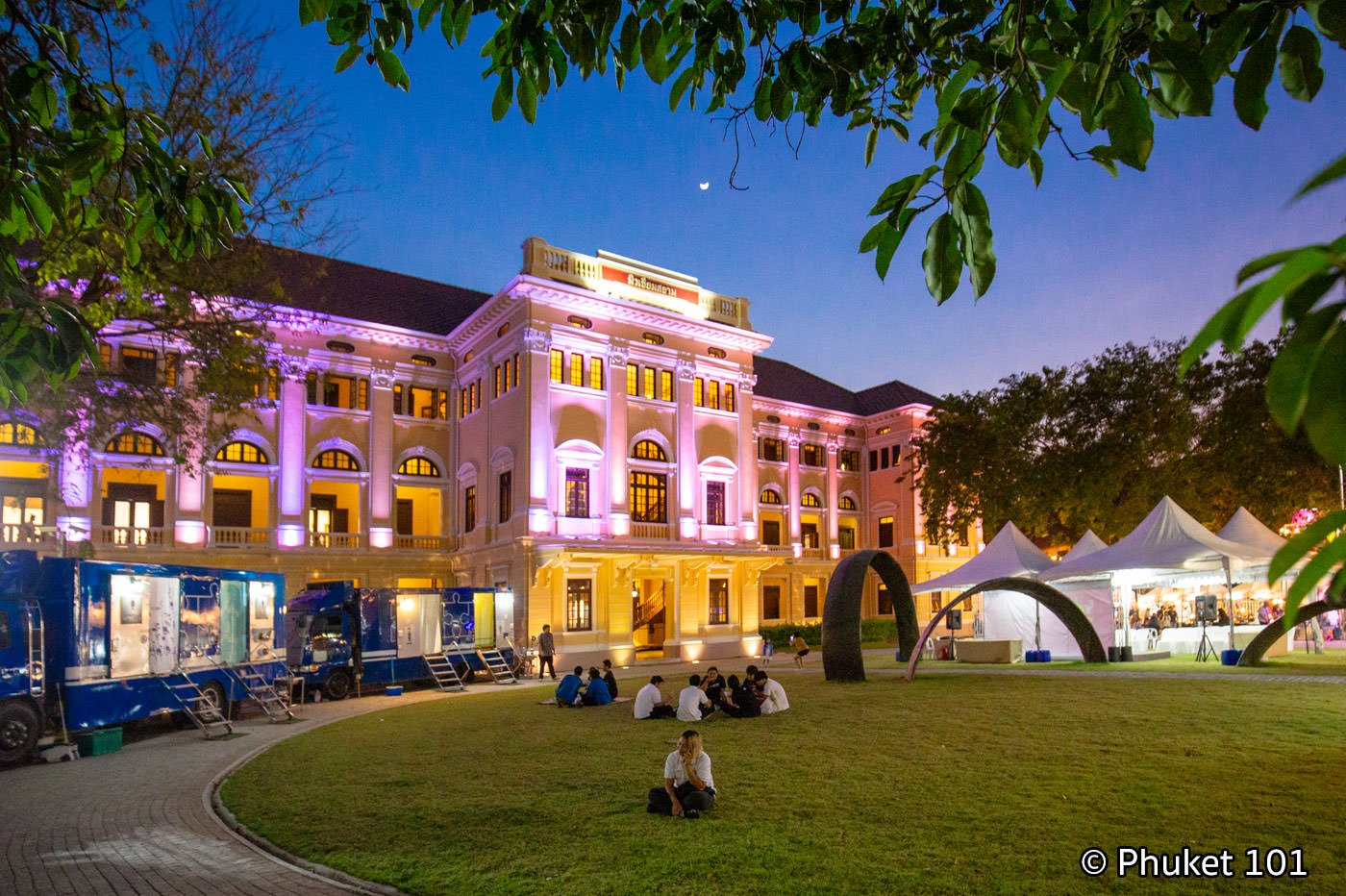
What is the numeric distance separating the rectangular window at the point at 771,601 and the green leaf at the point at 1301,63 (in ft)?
163

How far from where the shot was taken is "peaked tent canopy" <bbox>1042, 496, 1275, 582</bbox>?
24969 mm

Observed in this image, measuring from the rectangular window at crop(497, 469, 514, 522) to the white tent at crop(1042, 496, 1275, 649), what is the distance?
1883 cm

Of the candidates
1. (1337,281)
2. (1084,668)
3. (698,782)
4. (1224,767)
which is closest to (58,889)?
(698,782)

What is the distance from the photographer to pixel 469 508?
39969 millimetres

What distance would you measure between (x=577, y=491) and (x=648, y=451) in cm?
392

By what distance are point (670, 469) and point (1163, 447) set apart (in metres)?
18.0

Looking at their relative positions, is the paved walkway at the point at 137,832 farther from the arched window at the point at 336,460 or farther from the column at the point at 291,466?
the arched window at the point at 336,460

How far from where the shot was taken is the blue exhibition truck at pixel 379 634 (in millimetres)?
25391

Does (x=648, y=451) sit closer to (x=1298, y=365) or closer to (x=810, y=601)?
(x=810, y=601)

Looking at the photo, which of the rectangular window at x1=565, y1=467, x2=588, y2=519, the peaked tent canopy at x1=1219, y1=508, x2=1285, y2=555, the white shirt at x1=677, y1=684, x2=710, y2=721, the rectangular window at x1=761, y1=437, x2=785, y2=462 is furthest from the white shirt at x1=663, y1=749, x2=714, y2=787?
the rectangular window at x1=761, y1=437, x2=785, y2=462

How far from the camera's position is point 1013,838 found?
8.20m

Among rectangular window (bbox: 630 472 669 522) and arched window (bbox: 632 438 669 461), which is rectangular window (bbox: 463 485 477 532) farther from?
arched window (bbox: 632 438 669 461)

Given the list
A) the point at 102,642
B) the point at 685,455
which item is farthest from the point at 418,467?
the point at 102,642

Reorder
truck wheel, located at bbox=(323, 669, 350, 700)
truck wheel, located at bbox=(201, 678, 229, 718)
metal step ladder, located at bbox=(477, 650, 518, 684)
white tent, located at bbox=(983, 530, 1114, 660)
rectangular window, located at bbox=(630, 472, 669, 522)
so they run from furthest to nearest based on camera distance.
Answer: rectangular window, located at bbox=(630, 472, 669, 522) → metal step ladder, located at bbox=(477, 650, 518, 684) → white tent, located at bbox=(983, 530, 1114, 660) → truck wheel, located at bbox=(323, 669, 350, 700) → truck wheel, located at bbox=(201, 678, 229, 718)
